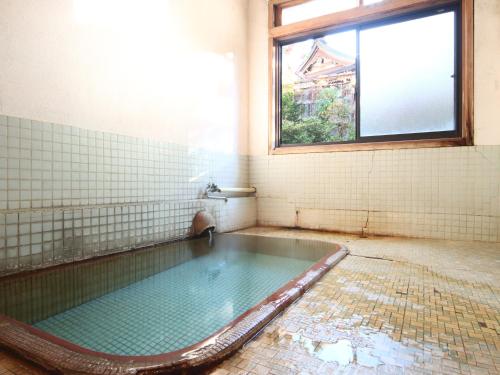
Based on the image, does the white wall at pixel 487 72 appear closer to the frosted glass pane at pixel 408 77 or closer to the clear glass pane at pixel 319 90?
the frosted glass pane at pixel 408 77

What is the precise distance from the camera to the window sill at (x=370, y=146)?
3.21m

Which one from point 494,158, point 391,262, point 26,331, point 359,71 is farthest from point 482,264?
point 26,331

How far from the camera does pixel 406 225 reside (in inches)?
134

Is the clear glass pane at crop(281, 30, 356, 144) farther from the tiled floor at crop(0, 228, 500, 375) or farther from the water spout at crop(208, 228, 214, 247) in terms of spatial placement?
the tiled floor at crop(0, 228, 500, 375)

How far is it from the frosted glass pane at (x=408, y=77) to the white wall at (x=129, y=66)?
5.63 ft

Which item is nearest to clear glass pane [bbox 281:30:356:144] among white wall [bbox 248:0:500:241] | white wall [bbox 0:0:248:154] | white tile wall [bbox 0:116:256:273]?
white wall [bbox 248:0:500:241]

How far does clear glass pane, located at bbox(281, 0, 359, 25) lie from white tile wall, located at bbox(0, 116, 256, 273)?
8.08ft

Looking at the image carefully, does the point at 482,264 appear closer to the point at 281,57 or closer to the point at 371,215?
the point at 371,215

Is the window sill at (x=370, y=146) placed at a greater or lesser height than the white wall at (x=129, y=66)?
lesser

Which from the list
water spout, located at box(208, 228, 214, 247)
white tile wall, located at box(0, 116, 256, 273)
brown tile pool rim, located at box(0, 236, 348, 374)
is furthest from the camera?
water spout, located at box(208, 228, 214, 247)

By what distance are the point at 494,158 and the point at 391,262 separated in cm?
184

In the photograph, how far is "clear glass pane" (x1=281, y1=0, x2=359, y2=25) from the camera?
3.73 metres

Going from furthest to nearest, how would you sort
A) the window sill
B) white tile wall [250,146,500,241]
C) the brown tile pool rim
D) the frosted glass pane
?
the frosted glass pane, the window sill, white tile wall [250,146,500,241], the brown tile pool rim

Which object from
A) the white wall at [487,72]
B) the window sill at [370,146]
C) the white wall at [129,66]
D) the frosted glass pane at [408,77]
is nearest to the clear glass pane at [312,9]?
the frosted glass pane at [408,77]
